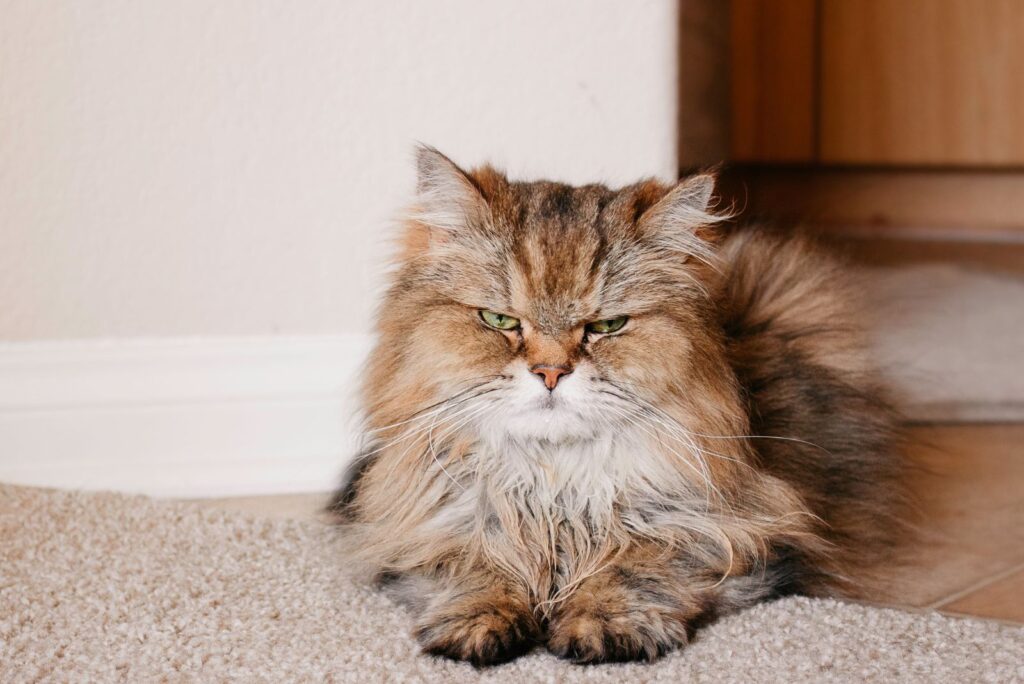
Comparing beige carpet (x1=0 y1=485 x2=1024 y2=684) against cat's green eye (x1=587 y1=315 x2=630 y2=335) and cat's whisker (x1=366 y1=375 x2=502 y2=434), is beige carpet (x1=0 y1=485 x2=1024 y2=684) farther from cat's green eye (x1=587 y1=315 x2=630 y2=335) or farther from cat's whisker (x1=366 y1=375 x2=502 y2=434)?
cat's green eye (x1=587 y1=315 x2=630 y2=335)

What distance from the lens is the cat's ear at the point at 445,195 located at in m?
1.54

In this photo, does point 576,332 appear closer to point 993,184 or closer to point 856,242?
point 856,242

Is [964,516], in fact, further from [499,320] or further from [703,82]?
[703,82]

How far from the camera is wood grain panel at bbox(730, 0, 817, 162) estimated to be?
5.36 m

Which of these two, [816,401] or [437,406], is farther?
[816,401]

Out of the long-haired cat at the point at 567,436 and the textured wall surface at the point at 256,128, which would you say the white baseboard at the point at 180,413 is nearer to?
the textured wall surface at the point at 256,128

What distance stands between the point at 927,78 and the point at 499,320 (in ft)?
14.6

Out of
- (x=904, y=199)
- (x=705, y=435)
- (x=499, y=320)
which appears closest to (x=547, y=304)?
(x=499, y=320)

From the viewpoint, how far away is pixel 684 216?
5.14 feet

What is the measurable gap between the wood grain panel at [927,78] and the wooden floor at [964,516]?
293 cm

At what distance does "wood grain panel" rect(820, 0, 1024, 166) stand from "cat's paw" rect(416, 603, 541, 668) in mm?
4467

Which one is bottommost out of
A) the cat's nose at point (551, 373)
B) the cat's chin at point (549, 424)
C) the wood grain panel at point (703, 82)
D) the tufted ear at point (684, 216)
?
the cat's chin at point (549, 424)

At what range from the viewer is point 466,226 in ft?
5.13

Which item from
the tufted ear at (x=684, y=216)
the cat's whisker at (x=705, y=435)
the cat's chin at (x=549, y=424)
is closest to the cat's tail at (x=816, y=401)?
the cat's whisker at (x=705, y=435)
